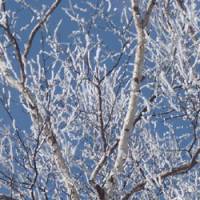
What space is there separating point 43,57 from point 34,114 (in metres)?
0.60

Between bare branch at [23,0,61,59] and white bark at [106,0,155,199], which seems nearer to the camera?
white bark at [106,0,155,199]

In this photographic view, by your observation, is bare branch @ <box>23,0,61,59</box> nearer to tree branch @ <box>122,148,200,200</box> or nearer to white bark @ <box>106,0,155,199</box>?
white bark @ <box>106,0,155,199</box>

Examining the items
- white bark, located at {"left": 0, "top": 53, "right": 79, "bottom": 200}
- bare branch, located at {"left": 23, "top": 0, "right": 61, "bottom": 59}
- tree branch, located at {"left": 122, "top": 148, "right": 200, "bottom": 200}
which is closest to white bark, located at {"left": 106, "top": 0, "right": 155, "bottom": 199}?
tree branch, located at {"left": 122, "top": 148, "right": 200, "bottom": 200}

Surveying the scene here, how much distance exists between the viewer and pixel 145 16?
381 cm

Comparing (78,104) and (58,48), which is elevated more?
(58,48)

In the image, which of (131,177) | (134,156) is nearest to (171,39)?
(134,156)

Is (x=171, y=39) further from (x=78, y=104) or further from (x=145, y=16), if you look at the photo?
(x=78, y=104)

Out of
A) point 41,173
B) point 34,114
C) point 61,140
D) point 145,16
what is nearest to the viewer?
point 145,16

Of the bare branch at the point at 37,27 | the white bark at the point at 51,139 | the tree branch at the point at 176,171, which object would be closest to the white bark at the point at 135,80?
the tree branch at the point at 176,171

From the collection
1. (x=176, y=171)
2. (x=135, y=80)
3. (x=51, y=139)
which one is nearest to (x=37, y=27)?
(x=51, y=139)

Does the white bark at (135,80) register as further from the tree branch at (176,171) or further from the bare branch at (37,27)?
the bare branch at (37,27)

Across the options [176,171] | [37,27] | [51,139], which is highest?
[37,27]

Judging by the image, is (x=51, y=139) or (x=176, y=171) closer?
(x=176, y=171)

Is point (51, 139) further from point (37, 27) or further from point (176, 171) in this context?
point (176, 171)
